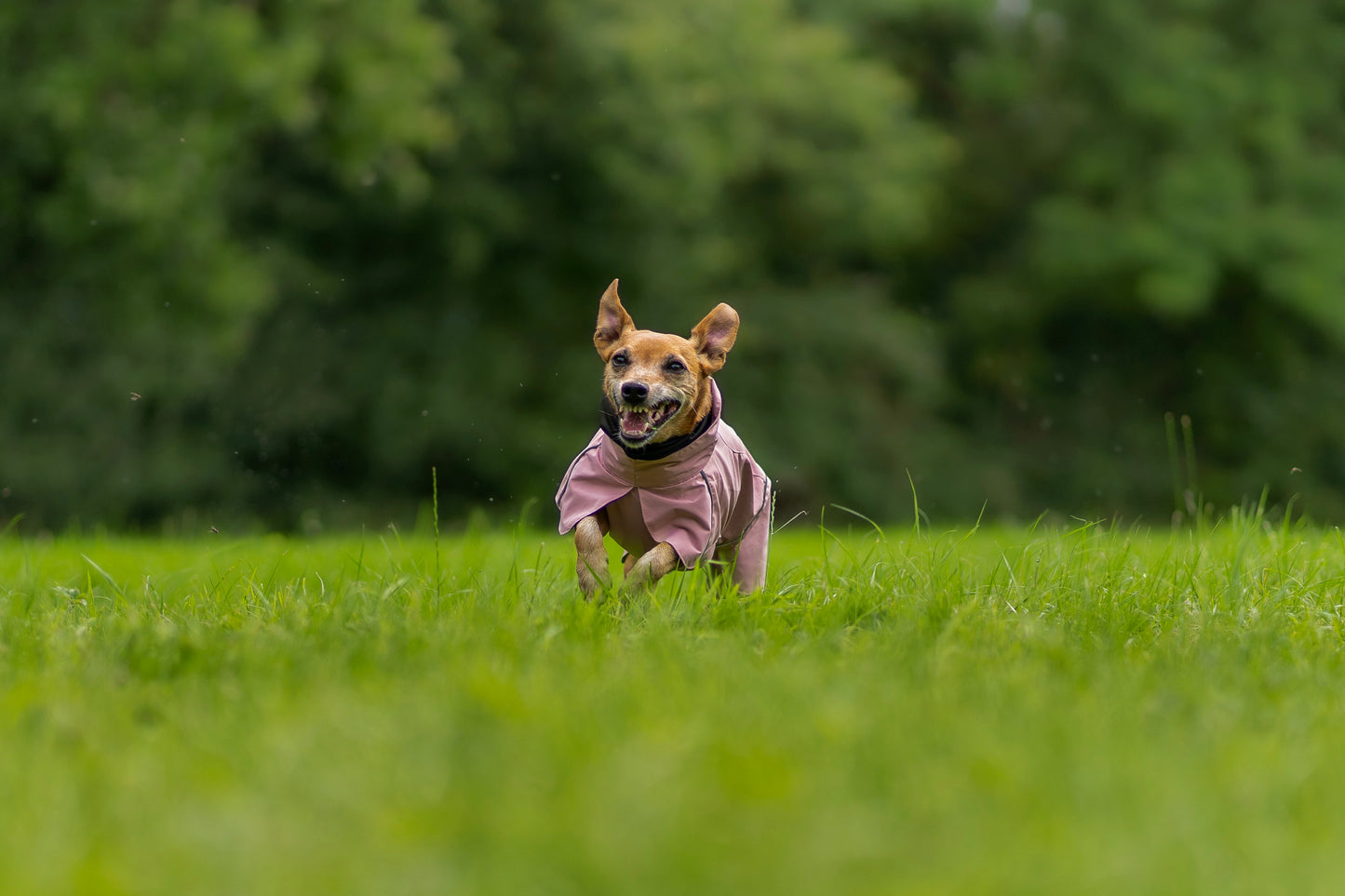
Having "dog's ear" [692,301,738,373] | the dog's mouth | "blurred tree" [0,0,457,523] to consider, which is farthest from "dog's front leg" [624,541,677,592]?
"blurred tree" [0,0,457,523]

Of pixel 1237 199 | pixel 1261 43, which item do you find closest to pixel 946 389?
pixel 1237 199

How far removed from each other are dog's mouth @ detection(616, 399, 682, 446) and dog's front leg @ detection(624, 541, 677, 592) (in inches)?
12.8

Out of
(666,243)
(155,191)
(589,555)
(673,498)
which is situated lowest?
(666,243)

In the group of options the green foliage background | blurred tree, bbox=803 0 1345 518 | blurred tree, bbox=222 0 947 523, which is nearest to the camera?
the green foliage background

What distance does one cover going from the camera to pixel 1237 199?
1911cm

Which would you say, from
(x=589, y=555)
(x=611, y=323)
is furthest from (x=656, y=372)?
(x=589, y=555)

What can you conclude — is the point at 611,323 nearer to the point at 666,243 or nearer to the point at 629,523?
the point at 629,523

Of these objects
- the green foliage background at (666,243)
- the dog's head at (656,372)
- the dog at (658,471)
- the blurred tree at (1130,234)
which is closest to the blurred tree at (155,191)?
the green foliage background at (666,243)

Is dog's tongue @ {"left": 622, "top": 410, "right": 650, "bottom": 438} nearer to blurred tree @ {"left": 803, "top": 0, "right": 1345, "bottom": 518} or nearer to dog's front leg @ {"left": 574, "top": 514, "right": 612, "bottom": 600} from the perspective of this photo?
dog's front leg @ {"left": 574, "top": 514, "right": 612, "bottom": 600}

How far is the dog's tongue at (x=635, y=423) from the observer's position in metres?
3.91

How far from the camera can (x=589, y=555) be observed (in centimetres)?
394

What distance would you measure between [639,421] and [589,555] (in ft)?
1.41

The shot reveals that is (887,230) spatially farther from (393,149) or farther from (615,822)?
(615,822)

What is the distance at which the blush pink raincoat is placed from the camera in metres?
3.94
